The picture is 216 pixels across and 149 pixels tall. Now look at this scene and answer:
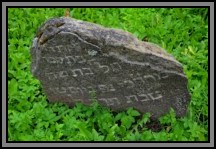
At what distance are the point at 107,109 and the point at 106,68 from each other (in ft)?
1.56

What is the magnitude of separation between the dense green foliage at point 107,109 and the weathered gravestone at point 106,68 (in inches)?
4.9

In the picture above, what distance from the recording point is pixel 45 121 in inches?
169

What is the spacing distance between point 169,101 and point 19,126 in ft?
4.42

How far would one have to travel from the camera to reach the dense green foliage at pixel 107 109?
412 centimetres

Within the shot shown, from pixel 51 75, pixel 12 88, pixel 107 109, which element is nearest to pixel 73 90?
pixel 51 75

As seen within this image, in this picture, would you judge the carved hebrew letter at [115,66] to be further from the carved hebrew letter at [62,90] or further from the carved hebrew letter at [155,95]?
the carved hebrew letter at [62,90]

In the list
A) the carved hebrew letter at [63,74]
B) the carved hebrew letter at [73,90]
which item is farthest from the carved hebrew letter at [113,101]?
the carved hebrew letter at [63,74]

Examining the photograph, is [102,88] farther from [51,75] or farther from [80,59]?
[51,75]

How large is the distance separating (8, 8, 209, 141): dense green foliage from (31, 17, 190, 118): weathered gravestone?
126mm

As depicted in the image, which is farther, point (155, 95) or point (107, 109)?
point (107, 109)

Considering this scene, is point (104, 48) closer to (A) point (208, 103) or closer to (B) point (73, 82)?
(B) point (73, 82)

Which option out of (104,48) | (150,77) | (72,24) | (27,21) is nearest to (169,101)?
(150,77)

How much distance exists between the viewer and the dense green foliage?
4.12 meters

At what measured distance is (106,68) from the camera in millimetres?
4016
